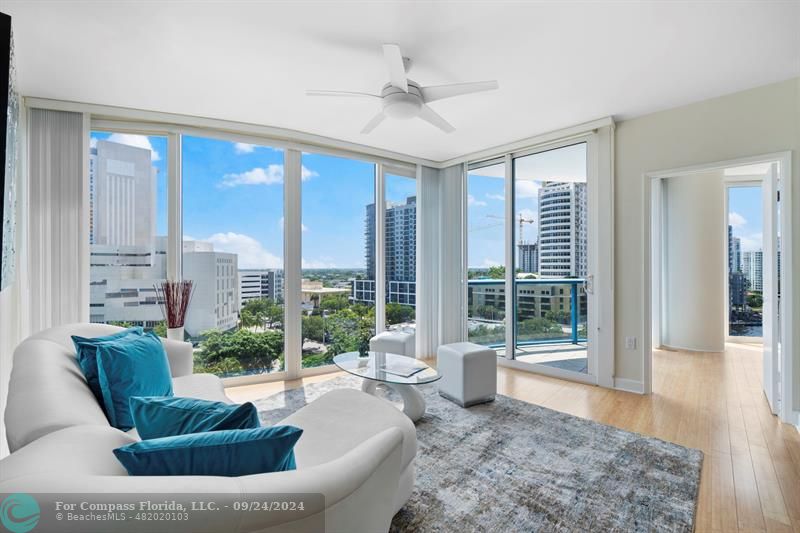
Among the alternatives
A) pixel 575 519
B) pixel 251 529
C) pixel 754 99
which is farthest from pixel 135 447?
pixel 754 99

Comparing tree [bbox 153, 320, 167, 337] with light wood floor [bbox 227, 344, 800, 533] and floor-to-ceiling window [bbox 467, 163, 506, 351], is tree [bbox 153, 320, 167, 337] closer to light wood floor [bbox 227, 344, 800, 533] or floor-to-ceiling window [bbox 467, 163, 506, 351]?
light wood floor [bbox 227, 344, 800, 533]

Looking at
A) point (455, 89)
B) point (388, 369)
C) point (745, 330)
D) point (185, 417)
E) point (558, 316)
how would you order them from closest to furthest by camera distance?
point (185, 417) < point (455, 89) < point (388, 369) < point (558, 316) < point (745, 330)

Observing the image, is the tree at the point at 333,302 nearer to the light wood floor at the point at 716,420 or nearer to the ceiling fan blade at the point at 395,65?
the light wood floor at the point at 716,420

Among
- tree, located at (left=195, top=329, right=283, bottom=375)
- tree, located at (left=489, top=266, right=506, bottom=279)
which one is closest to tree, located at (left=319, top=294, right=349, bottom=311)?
tree, located at (left=195, top=329, right=283, bottom=375)

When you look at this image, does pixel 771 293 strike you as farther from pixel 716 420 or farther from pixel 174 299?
pixel 174 299

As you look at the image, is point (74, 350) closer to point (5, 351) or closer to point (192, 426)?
point (5, 351)

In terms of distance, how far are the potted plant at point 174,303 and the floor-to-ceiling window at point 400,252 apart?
6.53ft

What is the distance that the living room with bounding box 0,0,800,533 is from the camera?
3.59ft

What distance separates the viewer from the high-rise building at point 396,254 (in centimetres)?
448

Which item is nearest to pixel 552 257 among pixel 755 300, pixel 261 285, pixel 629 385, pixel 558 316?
pixel 558 316

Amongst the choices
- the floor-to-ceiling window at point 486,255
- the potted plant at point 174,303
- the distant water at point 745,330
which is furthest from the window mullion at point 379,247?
the distant water at point 745,330

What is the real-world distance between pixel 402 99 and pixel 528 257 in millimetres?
2574

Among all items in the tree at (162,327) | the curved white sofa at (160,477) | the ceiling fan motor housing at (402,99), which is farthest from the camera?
the tree at (162,327)

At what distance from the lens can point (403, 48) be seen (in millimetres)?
2293
